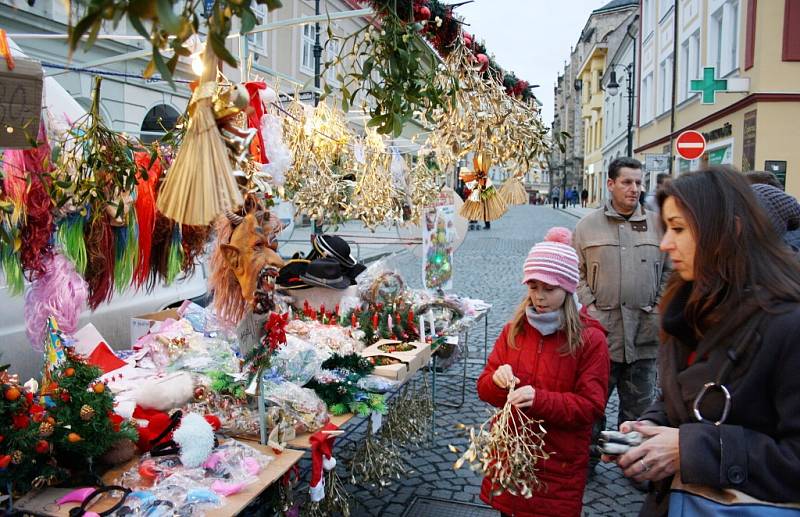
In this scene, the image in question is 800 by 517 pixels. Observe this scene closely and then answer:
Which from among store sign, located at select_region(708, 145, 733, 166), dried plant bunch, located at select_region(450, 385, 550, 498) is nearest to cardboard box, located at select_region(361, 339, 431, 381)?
dried plant bunch, located at select_region(450, 385, 550, 498)

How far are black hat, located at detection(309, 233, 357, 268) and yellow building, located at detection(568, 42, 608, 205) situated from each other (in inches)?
1709

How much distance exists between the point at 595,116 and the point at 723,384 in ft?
179

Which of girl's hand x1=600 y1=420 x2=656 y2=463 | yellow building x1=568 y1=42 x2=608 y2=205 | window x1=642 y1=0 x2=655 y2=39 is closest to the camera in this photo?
girl's hand x1=600 y1=420 x2=656 y2=463

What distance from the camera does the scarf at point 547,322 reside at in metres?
2.52

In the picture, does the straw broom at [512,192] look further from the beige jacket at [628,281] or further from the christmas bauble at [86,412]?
the christmas bauble at [86,412]

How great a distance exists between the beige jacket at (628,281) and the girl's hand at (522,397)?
164 cm

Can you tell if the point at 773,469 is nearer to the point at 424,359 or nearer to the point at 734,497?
the point at 734,497

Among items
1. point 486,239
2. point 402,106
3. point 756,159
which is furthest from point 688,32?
point 402,106

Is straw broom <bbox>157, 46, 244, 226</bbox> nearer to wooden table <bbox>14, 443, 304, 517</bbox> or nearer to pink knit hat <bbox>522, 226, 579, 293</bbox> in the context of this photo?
wooden table <bbox>14, 443, 304, 517</bbox>

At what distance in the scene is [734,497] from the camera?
4.92 ft

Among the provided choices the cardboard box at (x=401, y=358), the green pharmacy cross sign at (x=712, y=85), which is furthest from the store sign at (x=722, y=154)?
the cardboard box at (x=401, y=358)

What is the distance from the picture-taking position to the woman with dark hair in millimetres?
1481

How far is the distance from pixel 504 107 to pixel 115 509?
122 inches

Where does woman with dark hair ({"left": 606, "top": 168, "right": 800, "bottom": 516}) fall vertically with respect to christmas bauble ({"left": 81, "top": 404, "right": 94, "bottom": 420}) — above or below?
above
